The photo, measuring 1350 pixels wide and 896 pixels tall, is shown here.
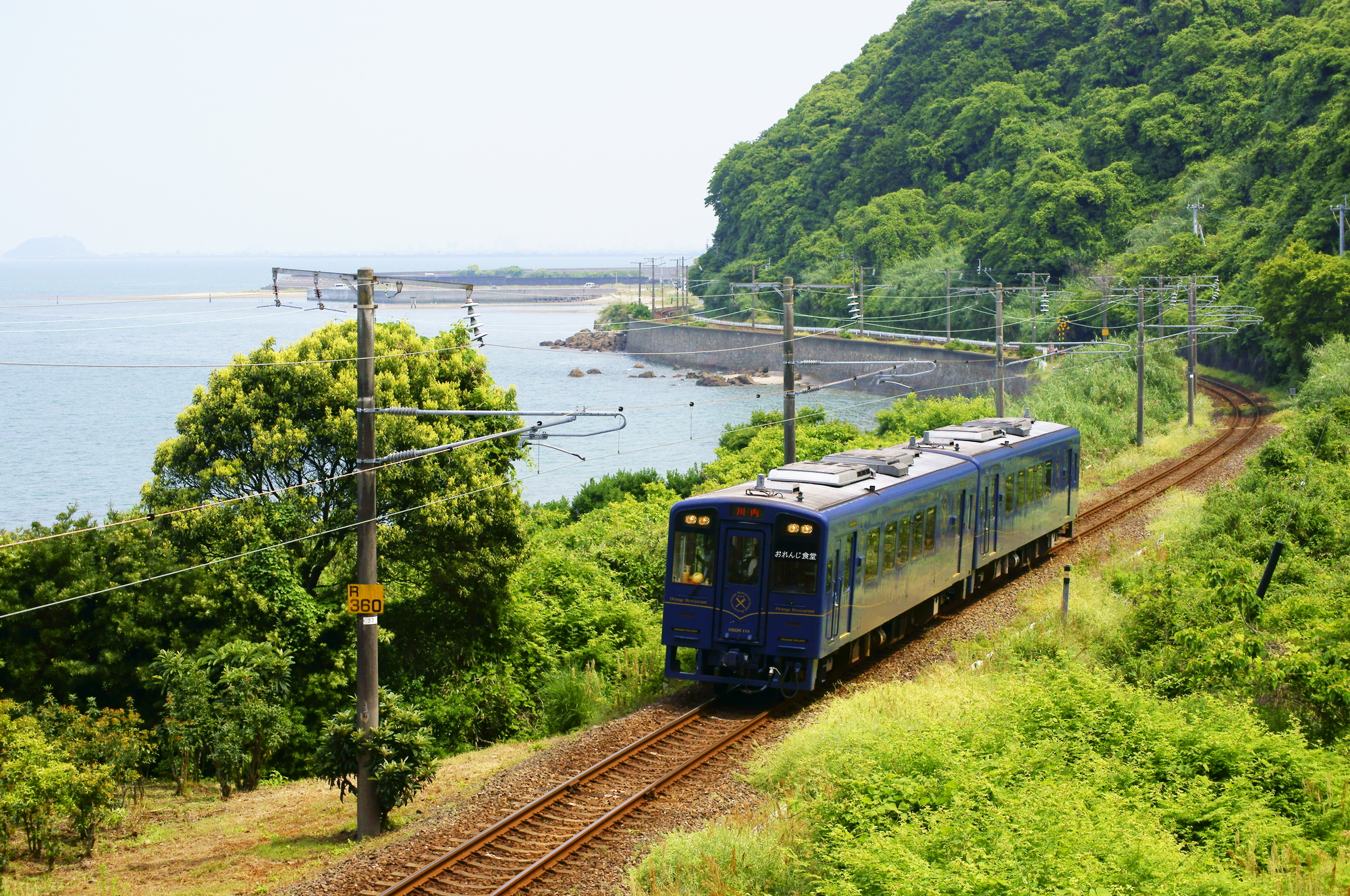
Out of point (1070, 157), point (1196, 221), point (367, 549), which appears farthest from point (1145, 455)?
point (1070, 157)

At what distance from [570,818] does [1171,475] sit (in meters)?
26.5

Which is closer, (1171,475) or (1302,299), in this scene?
(1171,475)

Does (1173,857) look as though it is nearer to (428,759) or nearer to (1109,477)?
(428,759)

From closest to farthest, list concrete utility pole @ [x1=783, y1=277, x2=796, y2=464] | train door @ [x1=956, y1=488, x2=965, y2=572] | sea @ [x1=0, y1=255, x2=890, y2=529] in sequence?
train door @ [x1=956, y1=488, x2=965, y2=572] → concrete utility pole @ [x1=783, y1=277, x2=796, y2=464] → sea @ [x1=0, y1=255, x2=890, y2=529]

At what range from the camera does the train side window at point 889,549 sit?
15984mm

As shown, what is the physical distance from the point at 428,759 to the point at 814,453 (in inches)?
912

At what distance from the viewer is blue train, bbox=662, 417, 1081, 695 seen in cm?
1445

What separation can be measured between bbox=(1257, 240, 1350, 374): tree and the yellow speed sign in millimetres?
44667

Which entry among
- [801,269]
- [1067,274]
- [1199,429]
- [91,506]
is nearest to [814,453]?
[1199,429]

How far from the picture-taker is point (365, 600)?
506 inches

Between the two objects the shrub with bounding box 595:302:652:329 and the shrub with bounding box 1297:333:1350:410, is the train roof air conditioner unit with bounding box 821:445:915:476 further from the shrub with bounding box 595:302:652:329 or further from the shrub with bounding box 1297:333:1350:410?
the shrub with bounding box 595:302:652:329

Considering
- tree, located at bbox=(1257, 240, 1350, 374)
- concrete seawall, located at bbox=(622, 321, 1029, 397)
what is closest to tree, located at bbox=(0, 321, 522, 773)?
tree, located at bbox=(1257, 240, 1350, 374)

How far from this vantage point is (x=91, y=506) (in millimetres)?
47938

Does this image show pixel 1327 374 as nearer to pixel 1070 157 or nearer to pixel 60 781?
pixel 60 781
